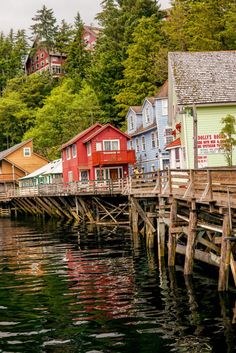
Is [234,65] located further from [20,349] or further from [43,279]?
[20,349]

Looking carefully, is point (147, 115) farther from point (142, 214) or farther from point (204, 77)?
point (142, 214)

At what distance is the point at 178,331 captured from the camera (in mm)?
11508

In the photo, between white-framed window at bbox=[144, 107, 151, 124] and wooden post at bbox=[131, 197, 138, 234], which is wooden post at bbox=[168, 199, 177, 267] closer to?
wooden post at bbox=[131, 197, 138, 234]

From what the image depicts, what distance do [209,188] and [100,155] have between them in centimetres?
3211

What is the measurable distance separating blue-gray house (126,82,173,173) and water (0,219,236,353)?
26.4 meters

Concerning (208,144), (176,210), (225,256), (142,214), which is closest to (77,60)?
(208,144)

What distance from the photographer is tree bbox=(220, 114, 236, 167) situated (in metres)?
27.3

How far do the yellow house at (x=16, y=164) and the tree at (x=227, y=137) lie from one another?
164ft

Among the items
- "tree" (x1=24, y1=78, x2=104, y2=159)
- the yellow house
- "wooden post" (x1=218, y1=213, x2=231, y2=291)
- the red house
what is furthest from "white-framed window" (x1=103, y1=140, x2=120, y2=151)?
"wooden post" (x1=218, y1=213, x2=231, y2=291)

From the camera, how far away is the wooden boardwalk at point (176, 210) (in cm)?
1473

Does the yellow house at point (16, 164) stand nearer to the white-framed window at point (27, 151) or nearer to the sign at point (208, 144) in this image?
the white-framed window at point (27, 151)

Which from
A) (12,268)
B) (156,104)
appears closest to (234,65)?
(156,104)

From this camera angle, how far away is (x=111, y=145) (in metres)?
49.5

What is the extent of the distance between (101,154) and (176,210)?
28713 millimetres
